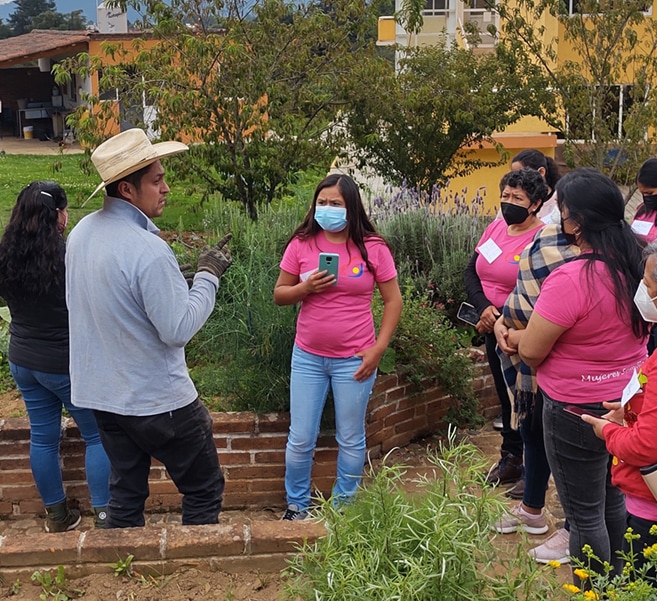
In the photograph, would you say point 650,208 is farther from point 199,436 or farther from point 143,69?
point 143,69

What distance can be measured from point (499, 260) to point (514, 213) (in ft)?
0.94

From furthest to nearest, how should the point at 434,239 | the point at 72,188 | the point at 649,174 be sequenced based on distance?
the point at 72,188 < the point at 434,239 < the point at 649,174

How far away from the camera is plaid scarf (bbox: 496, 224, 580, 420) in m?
3.59

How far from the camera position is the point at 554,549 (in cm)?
393

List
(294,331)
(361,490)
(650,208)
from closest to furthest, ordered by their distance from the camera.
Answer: (361,490)
(294,331)
(650,208)

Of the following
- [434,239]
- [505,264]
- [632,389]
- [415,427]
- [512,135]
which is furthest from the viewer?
[512,135]

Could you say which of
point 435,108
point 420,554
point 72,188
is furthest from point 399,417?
point 72,188

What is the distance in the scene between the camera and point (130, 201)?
10.9 ft

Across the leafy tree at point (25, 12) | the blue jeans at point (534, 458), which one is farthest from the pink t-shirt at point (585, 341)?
the leafy tree at point (25, 12)

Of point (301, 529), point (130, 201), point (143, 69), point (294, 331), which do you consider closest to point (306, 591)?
point (301, 529)

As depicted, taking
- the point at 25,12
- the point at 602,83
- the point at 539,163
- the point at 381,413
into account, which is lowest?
the point at 381,413

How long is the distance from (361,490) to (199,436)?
983 mm

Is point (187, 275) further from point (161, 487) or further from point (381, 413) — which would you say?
point (381, 413)

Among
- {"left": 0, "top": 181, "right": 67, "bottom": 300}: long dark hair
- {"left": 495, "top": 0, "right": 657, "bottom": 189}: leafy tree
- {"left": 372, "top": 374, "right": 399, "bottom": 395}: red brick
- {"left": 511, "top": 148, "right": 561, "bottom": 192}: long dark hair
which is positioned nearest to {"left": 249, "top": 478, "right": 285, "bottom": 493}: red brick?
{"left": 372, "top": 374, "right": 399, "bottom": 395}: red brick
